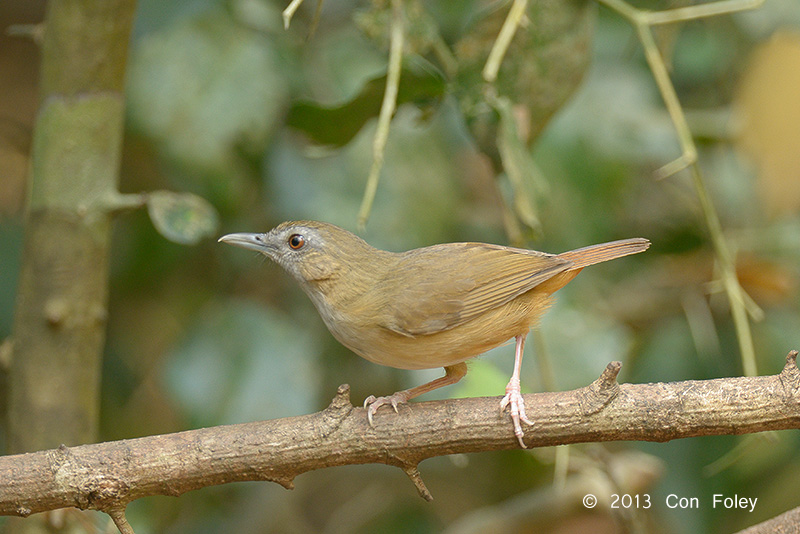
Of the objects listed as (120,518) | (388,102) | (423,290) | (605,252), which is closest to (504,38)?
(388,102)

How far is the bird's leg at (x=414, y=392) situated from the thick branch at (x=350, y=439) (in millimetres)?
96

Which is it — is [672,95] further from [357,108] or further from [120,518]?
[120,518]

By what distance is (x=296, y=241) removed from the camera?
3.02 metres

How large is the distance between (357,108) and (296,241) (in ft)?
1.92

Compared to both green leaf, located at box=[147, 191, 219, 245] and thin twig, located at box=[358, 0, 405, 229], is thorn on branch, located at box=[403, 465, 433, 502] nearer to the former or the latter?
thin twig, located at box=[358, 0, 405, 229]

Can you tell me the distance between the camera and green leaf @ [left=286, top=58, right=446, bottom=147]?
308 centimetres

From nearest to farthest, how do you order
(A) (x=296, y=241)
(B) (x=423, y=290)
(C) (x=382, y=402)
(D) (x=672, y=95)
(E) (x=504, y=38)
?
(C) (x=382, y=402)
(B) (x=423, y=290)
(E) (x=504, y=38)
(A) (x=296, y=241)
(D) (x=672, y=95)

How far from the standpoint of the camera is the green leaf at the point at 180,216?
285cm

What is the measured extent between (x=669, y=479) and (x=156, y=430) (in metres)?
2.68

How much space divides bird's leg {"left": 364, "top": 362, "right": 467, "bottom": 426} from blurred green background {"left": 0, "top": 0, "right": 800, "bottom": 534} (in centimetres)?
12

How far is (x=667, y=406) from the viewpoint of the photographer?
2094mm

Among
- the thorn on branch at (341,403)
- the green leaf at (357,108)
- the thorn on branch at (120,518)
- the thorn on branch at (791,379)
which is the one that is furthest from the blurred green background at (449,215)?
the thorn on branch at (120,518)

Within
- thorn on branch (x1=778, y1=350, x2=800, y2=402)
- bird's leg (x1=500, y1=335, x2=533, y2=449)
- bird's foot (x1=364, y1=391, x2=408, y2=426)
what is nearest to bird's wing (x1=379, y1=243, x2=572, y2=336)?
bird's foot (x1=364, y1=391, x2=408, y2=426)

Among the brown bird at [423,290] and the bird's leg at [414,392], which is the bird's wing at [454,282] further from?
the bird's leg at [414,392]
